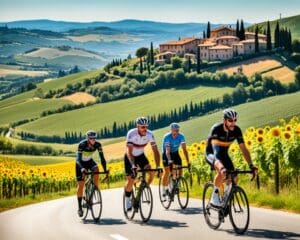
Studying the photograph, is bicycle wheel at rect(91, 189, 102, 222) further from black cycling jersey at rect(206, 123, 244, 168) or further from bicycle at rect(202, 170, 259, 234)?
black cycling jersey at rect(206, 123, 244, 168)

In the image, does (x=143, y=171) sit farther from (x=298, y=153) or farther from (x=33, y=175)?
(x=33, y=175)

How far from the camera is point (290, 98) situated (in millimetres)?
117812

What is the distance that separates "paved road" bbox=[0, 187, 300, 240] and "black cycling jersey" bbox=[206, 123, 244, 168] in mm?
1228

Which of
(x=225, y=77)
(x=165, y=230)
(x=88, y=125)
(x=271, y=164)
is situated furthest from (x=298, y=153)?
(x=225, y=77)

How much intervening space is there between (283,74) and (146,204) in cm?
17076

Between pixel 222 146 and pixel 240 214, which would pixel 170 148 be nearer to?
pixel 222 146

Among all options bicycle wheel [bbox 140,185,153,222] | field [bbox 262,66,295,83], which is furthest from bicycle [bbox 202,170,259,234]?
field [bbox 262,66,295,83]

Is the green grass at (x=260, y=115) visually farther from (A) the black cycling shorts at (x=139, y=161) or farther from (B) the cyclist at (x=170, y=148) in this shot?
(A) the black cycling shorts at (x=139, y=161)

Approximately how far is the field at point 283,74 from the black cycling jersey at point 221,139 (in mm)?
159495

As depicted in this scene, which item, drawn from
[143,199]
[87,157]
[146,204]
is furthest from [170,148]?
[146,204]

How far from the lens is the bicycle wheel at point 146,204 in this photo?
538 inches

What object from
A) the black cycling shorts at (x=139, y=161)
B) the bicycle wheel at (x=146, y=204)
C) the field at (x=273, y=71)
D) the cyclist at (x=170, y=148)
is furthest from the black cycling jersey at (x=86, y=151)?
the field at (x=273, y=71)

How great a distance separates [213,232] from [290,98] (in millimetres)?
108654

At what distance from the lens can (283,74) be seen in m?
181
